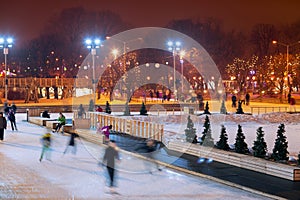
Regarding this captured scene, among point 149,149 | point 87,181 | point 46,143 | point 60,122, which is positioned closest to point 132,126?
point 60,122

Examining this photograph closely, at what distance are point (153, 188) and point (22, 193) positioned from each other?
3064 millimetres

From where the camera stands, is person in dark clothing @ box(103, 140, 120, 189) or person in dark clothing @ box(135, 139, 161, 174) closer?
person in dark clothing @ box(103, 140, 120, 189)

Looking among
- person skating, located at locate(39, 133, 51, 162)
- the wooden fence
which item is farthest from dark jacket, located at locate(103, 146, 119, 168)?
the wooden fence

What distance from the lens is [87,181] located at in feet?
39.8

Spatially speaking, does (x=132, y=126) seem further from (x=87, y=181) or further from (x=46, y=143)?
(x=87, y=181)

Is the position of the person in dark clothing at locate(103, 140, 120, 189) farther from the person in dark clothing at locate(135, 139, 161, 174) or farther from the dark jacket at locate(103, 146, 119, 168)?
the person in dark clothing at locate(135, 139, 161, 174)

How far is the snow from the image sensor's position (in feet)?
34.8

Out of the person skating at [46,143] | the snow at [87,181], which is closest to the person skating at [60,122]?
the snow at [87,181]

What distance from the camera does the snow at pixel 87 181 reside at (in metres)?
10.6

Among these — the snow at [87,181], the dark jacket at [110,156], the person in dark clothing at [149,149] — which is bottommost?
the snow at [87,181]

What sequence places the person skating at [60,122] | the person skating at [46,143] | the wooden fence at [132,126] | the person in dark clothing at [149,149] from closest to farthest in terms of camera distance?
the person skating at [46,143] < the person in dark clothing at [149,149] < the wooden fence at [132,126] < the person skating at [60,122]

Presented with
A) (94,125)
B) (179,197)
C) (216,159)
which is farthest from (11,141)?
(179,197)

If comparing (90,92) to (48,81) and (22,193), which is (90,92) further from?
(22,193)

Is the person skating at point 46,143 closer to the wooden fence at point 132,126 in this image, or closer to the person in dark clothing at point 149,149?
the person in dark clothing at point 149,149
